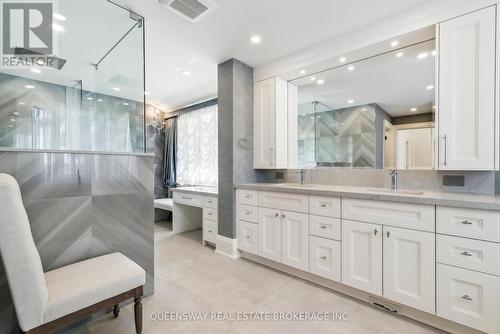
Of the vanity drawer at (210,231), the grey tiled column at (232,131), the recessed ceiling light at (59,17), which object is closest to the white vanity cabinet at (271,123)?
the grey tiled column at (232,131)

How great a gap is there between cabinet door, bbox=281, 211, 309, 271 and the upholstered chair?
1.45 meters

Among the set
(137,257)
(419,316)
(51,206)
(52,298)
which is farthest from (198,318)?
(419,316)

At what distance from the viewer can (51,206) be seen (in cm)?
153

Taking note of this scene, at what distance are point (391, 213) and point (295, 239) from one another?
0.95 metres

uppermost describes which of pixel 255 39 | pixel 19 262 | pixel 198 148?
pixel 255 39

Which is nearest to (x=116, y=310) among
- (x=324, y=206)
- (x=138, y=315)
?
(x=138, y=315)

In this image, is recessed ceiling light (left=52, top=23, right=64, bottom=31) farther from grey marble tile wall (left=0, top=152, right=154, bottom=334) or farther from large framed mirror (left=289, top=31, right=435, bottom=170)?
large framed mirror (left=289, top=31, right=435, bottom=170)

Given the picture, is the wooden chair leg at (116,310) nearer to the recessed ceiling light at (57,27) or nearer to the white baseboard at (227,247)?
the white baseboard at (227,247)

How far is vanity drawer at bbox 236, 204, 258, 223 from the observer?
8.88 ft

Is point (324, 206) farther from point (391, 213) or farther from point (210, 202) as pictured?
point (210, 202)

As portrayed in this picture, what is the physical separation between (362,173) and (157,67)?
3.16 meters

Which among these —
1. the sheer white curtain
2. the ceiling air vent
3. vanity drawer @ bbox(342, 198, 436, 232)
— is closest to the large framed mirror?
vanity drawer @ bbox(342, 198, 436, 232)

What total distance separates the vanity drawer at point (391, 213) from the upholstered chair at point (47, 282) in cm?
172

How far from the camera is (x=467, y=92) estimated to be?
168 centimetres
